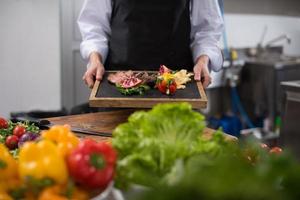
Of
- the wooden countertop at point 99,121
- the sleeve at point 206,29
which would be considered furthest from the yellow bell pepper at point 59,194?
the sleeve at point 206,29

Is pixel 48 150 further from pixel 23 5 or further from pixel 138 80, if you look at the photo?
pixel 23 5

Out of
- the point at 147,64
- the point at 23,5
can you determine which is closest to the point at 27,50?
the point at 23,5

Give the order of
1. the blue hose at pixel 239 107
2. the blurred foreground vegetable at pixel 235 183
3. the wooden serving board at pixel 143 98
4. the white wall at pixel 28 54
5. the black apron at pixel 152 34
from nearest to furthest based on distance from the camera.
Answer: the blurred foreground vegetable at pixel 235 183
the wooden serving board at pixel 143 98
the black apron at pixel 152 34
the white wall at pixel 28 54
the blue hose at pixel 239 107

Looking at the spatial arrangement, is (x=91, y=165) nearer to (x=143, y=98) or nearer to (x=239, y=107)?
(x=143, y=98)

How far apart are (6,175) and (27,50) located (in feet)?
6.16

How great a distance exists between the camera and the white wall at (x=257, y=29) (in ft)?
10.5

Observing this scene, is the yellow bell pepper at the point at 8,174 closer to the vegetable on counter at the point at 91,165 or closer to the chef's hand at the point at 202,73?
the vegetable on counter at the point at 91,165

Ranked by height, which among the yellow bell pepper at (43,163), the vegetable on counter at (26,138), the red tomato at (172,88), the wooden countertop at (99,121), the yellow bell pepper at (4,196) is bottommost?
the wooden countertop at (99,121)

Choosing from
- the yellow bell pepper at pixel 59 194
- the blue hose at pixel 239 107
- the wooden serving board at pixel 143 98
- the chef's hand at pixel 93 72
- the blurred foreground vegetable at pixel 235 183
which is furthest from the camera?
the blue hose at pixel 239 107

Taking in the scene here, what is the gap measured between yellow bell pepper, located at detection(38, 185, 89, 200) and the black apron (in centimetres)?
103

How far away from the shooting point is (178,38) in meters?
1.50

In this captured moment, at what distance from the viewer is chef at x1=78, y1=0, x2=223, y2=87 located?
1480 mm

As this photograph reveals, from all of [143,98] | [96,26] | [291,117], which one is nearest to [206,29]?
[96,26]

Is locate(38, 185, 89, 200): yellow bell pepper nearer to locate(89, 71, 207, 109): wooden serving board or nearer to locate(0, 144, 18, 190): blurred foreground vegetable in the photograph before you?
locate(0, 144, 18, 190): blurred foreground vegetable
